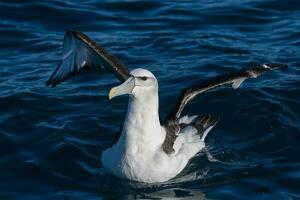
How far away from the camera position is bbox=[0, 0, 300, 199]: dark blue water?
36.1 feet

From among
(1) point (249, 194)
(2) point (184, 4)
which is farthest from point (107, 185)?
(2) point (184, 4)

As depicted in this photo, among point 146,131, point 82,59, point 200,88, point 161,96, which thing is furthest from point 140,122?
point 161,96

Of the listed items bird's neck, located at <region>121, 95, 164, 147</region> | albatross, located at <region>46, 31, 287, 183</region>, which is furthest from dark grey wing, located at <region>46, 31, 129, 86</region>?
bird's neck, located at <region>121, 95, 164, 147</region>

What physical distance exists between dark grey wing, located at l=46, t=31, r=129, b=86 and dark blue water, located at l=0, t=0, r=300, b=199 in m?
0.84

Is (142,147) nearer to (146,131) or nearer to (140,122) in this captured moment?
(146,131)

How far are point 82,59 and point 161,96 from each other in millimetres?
2084

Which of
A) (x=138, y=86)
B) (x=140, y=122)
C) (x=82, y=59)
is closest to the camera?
(x=138, y=86)

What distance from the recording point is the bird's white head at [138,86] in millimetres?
10297

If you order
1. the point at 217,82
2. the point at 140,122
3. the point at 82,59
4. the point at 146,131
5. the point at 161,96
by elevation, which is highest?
the point at 82,59

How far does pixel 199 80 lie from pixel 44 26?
4273mm

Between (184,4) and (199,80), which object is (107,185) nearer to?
(199,80)

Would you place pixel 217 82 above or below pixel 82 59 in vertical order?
below

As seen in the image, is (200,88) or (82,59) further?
(82,59)

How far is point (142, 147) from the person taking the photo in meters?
10.8
